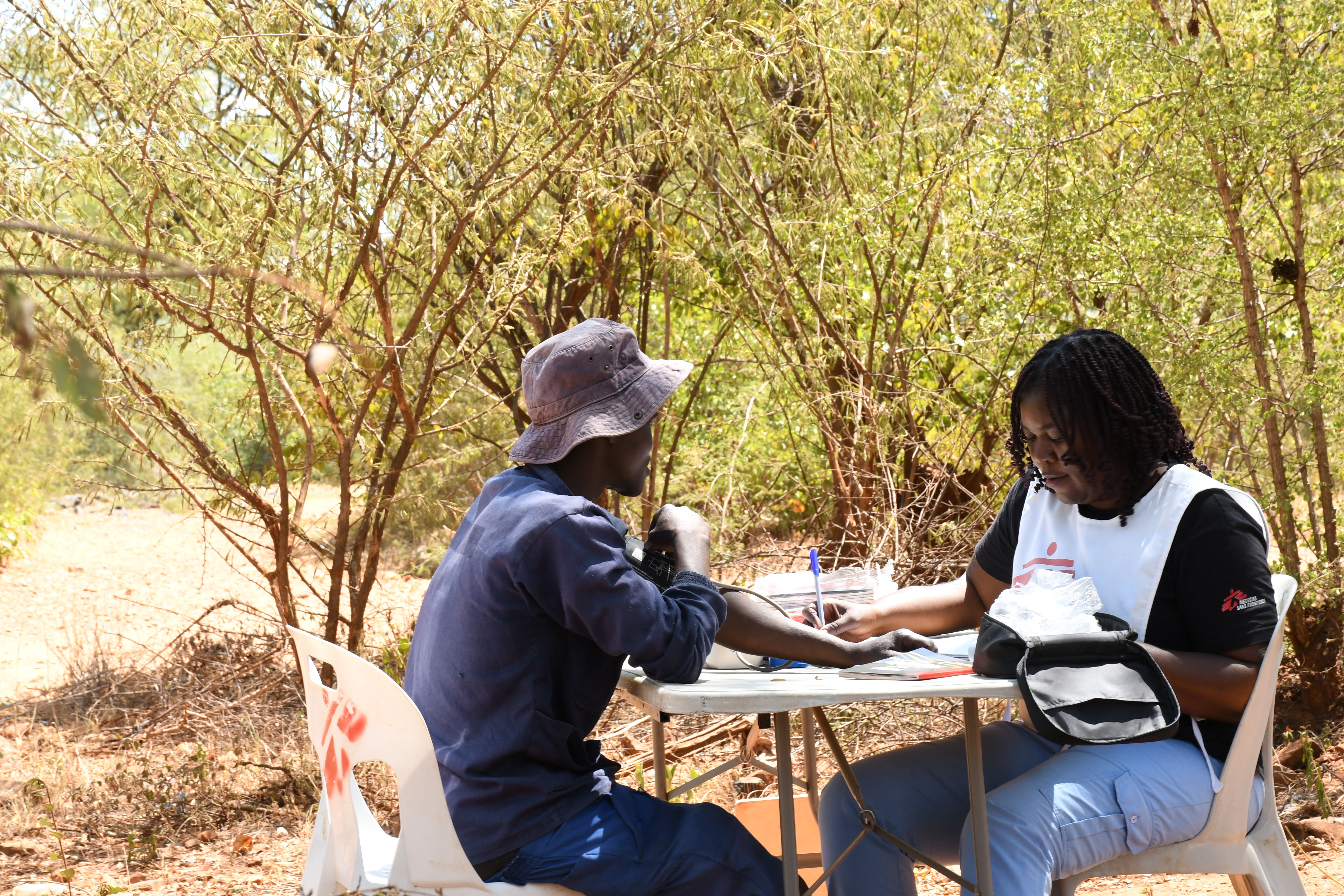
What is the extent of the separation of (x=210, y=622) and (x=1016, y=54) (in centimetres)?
545

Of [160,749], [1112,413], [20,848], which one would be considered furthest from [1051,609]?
[160,749]

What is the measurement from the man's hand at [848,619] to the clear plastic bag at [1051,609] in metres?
0.43

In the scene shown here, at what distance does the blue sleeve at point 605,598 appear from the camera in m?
1.69

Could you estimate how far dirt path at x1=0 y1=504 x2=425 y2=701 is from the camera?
5855 mm

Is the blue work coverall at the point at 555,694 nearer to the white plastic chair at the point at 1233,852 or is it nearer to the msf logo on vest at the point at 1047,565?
the white plastic chair at the point at 1233,852

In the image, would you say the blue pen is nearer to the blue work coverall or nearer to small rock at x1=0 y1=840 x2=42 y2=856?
the blue work coverall

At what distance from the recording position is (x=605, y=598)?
1693 millimetres

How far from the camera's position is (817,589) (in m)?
2.23

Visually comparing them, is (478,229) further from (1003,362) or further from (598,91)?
(1003,362)

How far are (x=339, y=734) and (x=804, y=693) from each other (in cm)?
71

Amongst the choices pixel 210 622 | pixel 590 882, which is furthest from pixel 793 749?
pixel 210 622

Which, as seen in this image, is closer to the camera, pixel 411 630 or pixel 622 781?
pixel 622 781

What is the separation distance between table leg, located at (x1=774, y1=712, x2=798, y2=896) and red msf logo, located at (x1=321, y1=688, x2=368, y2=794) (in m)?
0.62

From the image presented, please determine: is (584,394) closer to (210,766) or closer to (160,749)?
(210,766)
